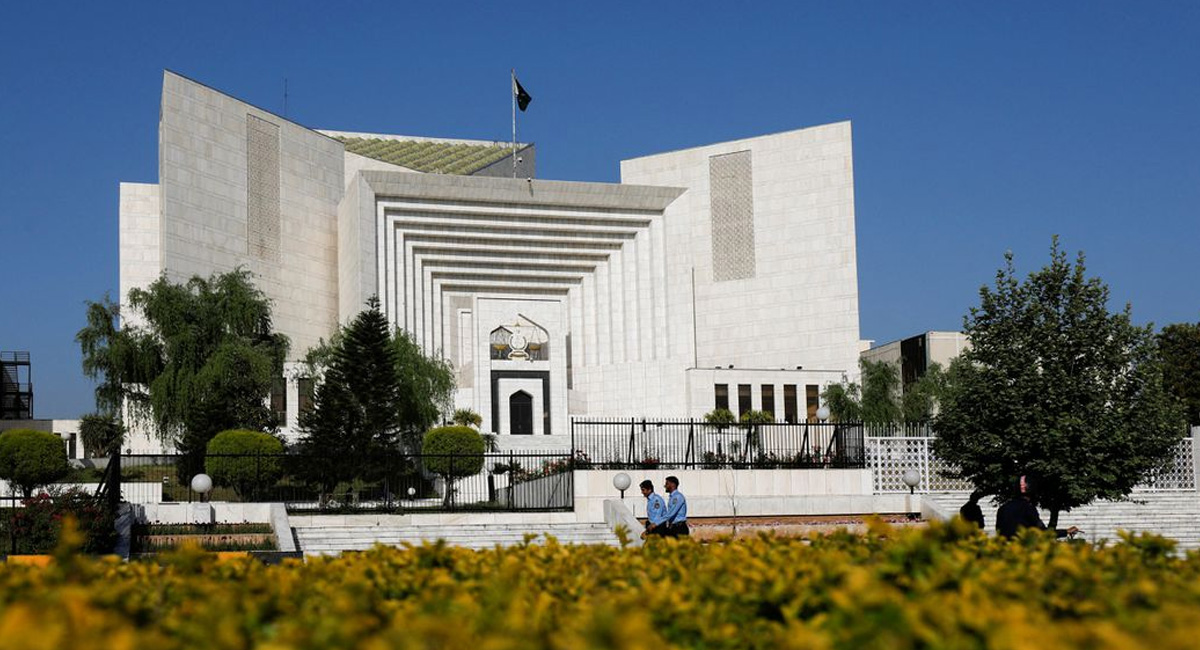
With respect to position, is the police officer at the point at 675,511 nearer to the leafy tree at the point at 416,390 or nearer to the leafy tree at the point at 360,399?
the leafy tree at the point at 360,399

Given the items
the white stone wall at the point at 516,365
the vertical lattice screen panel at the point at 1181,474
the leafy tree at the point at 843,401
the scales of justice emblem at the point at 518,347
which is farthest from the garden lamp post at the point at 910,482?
the scales of justice emblem at the point at 518,347

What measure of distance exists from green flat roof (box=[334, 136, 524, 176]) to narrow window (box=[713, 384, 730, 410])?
18085 millimetres

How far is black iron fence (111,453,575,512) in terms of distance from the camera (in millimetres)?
23109

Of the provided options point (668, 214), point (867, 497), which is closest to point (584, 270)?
point (668, 214)

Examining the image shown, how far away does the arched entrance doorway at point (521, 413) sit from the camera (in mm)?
47688

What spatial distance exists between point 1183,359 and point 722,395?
18639mm

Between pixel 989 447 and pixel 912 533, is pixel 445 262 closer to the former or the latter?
pixel 989 447

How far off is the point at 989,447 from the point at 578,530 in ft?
A: 21.5

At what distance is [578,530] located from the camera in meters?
19.8

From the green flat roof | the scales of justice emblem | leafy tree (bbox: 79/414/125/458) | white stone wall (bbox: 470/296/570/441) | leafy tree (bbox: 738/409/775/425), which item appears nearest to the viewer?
leafy tree (bbox: 79/414/125/458)

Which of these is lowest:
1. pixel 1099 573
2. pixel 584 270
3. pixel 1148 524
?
pixel 1148 524

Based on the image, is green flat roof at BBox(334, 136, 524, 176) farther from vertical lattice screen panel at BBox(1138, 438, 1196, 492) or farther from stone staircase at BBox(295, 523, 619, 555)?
stone staircase at BBox(295, 523, 619, 555)

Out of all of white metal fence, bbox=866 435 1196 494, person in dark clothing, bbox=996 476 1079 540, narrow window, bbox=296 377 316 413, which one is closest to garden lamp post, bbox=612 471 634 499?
white metal fence, bbox=866 435 1196 494

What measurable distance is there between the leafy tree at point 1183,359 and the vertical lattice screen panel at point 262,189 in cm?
3465
